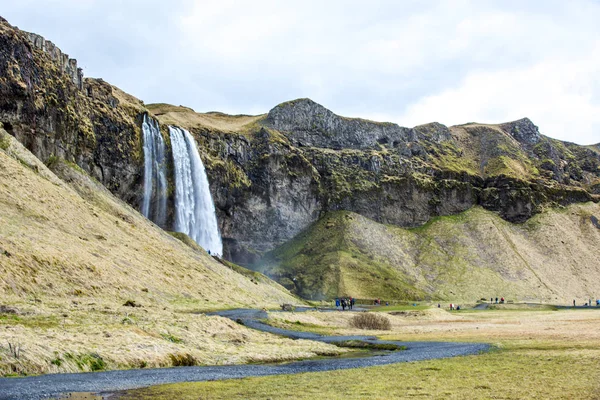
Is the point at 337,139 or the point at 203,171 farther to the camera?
the point at 337,139

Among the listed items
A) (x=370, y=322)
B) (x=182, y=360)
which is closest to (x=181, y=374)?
(x=182, y=360)

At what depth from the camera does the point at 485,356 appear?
108ft

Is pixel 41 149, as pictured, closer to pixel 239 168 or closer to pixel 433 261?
pixel 239 168

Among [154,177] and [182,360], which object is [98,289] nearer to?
[182,360]

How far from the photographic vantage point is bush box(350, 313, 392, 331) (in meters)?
65.1

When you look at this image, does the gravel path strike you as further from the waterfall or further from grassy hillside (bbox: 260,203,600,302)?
grassy hillside (bbox: 260,203,600,302)

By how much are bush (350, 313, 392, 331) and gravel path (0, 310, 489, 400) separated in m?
21.5

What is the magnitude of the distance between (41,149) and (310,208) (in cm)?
9369

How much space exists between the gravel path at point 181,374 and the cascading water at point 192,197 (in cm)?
8968

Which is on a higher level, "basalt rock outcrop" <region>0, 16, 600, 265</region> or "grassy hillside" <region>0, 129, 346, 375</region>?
"basalt rock outcrop" <region>0, 16, 600, 265</region>

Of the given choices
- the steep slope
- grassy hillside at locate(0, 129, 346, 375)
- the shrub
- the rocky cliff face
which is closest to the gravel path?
the shrub

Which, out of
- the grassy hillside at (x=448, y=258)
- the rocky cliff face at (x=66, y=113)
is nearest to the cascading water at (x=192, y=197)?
the rocky cliff face at (x=66, y=113)

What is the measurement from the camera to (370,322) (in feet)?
216

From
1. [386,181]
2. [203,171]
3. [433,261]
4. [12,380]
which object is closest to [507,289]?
[433,261]
